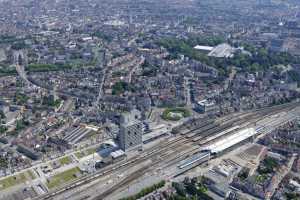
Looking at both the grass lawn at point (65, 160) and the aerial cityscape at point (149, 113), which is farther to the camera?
the grass lawn at point (65, 160)

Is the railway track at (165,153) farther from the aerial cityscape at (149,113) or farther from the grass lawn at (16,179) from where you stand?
the grass lawn at (16,179)

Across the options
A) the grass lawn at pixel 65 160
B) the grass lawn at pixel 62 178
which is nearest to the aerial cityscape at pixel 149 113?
the grass lawn at pixel 62 178

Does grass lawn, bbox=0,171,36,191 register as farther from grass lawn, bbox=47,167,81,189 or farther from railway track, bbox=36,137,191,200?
railway track, bbox=36,137,191,200

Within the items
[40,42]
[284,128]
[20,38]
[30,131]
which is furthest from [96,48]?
[284,128]

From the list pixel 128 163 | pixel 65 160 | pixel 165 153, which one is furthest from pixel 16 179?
pixel 165 153

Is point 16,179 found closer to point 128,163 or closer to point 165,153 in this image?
point 128,163

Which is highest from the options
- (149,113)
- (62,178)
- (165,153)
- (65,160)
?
(149,113)

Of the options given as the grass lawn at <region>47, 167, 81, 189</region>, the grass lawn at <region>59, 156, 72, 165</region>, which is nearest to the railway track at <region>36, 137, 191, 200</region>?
the grass lawn at <region>47, 167, 81, 189</region>
